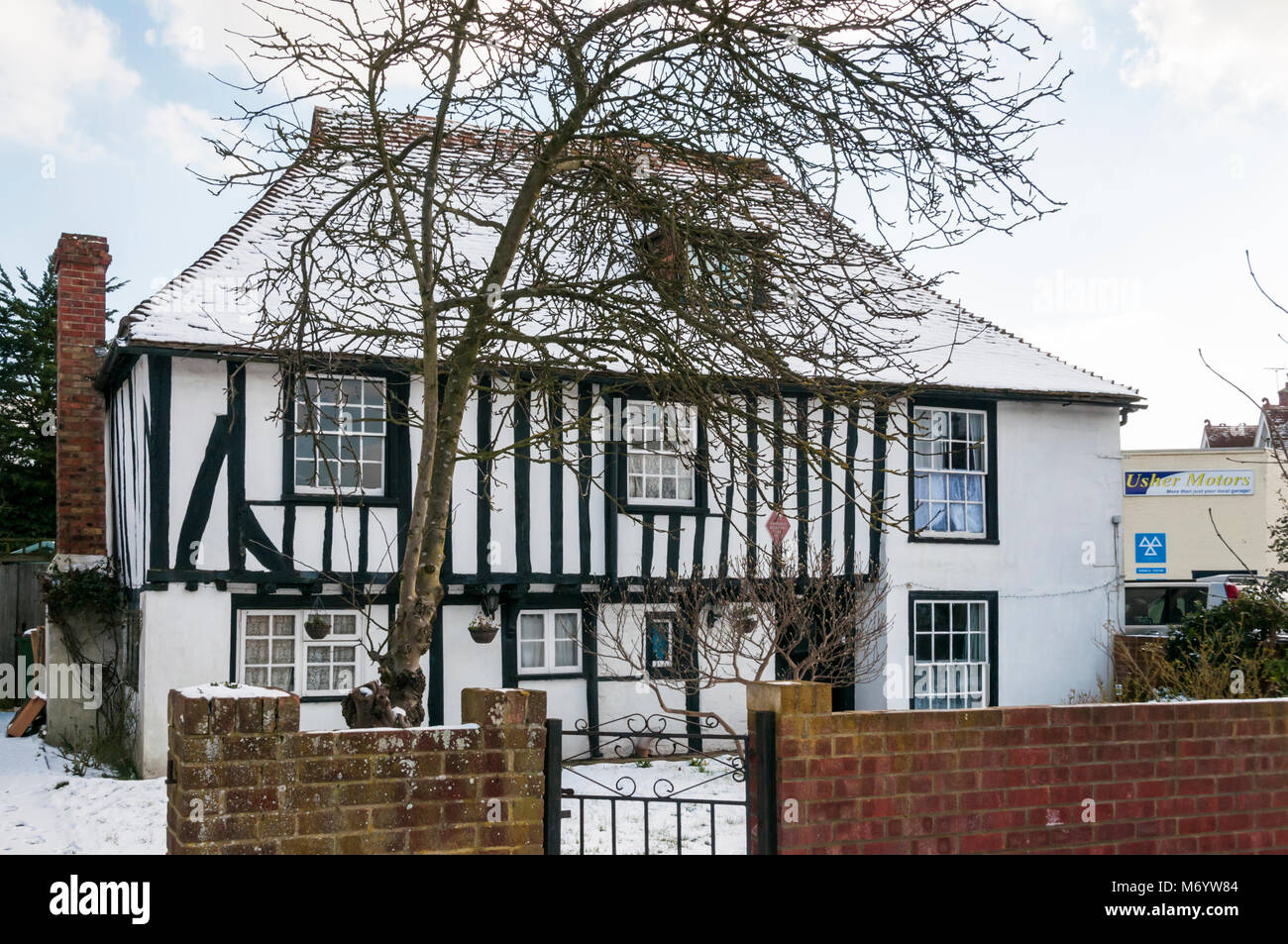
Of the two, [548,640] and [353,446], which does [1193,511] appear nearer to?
[548,640]

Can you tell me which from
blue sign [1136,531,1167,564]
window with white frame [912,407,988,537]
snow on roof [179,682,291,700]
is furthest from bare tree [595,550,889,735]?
blue sign [1136,531,1167,564]

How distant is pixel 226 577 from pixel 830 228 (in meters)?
8.50

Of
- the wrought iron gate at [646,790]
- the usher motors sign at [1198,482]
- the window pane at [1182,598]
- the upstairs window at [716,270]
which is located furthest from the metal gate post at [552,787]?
the usher motors sign at [1198,482]

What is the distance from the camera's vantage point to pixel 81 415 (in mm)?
Result: 14953

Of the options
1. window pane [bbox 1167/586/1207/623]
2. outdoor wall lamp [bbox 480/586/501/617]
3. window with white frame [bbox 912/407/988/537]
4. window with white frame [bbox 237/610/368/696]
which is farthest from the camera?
window pane [bbox 1167/586/1207/623]

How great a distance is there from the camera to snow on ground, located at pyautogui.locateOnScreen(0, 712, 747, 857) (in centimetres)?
849

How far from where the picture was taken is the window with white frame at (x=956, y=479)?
603 inches

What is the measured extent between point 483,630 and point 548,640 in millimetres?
1048

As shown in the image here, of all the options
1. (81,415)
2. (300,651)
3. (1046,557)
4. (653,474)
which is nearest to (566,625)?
(653,474)

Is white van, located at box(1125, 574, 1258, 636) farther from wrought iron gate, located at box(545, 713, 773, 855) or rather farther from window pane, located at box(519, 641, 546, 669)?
window pane, located at box(519, 641, 546, 669)

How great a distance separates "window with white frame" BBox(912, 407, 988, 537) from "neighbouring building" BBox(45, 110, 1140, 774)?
0.10 ft

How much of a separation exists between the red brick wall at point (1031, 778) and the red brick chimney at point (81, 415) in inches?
494

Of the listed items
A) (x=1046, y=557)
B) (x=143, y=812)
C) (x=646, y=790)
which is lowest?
(x=646, y=790)
